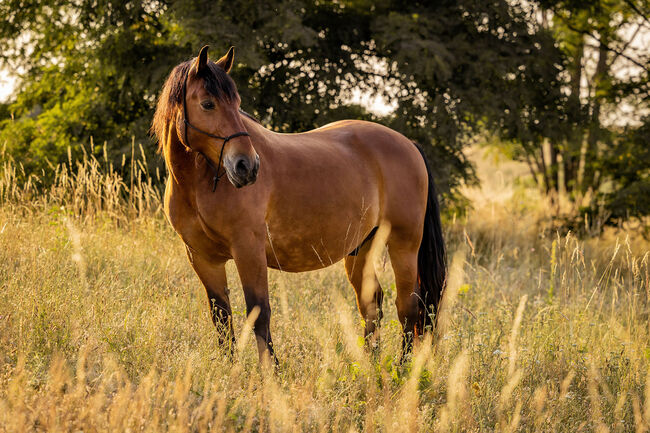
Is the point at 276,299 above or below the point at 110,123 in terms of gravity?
below

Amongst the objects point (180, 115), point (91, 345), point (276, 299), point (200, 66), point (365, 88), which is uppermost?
point (200, 66)

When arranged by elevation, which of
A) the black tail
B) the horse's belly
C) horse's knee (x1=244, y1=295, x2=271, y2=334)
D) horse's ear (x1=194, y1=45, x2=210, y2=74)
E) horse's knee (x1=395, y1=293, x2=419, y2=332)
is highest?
horse's ear (x1=194, y1=45, x2=210, y2=74)

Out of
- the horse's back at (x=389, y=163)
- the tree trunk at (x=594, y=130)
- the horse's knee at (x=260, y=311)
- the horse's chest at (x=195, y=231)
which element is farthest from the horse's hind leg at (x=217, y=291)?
the tree trunk at (x=594, y=130)

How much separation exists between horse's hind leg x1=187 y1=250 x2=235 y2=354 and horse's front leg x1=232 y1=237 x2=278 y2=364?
309 mm

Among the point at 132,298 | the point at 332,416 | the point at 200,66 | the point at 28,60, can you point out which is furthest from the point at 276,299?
the point at 28,60

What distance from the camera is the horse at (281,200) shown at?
9.77 feet

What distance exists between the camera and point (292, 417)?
2.69 metres

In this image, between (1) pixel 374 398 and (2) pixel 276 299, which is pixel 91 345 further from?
(2) pixel 276 299

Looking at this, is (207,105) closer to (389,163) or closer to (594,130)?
(389,163)

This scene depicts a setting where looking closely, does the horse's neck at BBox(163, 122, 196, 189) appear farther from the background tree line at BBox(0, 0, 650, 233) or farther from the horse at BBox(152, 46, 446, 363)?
the background tree line at BBox(0, 0, 650, 233)

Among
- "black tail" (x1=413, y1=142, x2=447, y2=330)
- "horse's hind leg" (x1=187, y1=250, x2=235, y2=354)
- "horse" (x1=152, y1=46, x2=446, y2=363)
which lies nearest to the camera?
"horse" (x1=152, y1=46, x2=446, y2=363)

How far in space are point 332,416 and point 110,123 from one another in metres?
7.46

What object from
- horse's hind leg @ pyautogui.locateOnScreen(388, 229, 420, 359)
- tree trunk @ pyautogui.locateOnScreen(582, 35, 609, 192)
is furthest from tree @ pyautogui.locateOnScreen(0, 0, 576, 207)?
horse's hind leg @ pyautogui.locateOnScreen(388, 229, 420, 359)

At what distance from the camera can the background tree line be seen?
8.16 meters
